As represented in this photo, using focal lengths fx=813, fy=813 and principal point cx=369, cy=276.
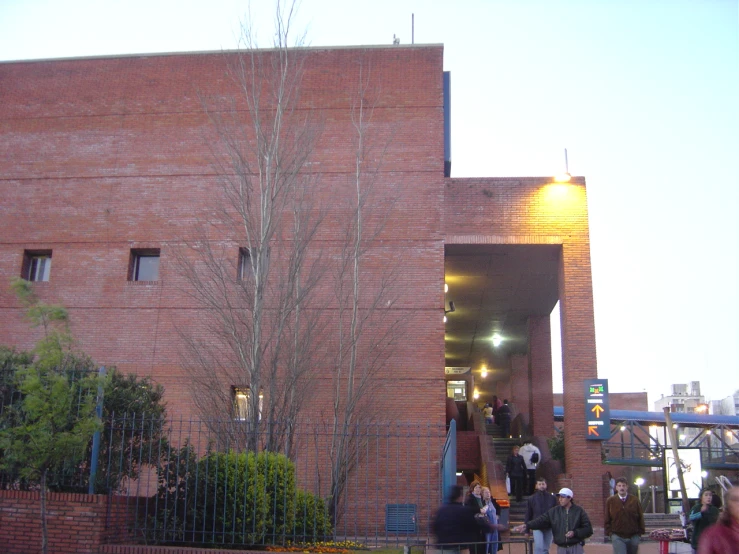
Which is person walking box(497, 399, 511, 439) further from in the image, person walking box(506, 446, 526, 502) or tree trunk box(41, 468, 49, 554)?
tree trunk box(41, 468, 49, 554)

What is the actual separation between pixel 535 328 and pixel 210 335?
49.4 feet

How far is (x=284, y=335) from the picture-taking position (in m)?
18.2

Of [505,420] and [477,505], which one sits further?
[505,420]

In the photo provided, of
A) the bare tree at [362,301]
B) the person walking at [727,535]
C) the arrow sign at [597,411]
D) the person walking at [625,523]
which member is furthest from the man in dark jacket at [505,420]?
the person walking at [727,535]

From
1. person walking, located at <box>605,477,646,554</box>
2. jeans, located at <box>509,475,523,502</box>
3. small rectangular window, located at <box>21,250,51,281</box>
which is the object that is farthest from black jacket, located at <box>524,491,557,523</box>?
small rectangular window, located at <box>21,250,51,281</box>

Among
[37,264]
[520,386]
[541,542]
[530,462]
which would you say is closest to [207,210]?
[37,264]

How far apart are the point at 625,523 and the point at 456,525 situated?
9.89 feet

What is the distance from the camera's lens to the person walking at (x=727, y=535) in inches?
177

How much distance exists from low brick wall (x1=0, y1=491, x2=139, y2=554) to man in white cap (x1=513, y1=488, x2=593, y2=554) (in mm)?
5833

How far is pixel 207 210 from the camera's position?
2117 cm

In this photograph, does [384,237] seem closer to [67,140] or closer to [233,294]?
[233,294]

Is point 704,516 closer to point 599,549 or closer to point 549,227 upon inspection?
point 599,549

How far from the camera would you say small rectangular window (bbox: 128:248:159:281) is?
21.4 meters

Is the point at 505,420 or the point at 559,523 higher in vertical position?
the point at 505,420
